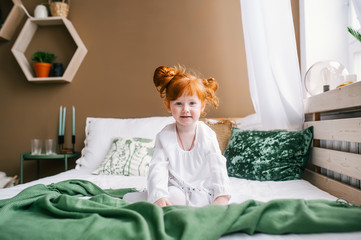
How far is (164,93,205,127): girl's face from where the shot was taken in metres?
1.25

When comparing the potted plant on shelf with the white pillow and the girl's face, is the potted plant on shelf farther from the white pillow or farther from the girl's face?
the girl's face

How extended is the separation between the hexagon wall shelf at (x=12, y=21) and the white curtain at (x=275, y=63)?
6.67ft

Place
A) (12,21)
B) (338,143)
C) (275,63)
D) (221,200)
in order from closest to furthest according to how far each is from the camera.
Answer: (221,200) → (338,143) → (275,63) → (12,21)

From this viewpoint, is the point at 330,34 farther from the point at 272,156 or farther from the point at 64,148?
the point at 64,148

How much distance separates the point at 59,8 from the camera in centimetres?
266

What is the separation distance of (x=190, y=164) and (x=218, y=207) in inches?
19.1

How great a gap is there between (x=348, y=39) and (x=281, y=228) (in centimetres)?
183

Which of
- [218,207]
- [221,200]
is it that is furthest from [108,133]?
[218,207]

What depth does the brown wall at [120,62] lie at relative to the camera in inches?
99.2

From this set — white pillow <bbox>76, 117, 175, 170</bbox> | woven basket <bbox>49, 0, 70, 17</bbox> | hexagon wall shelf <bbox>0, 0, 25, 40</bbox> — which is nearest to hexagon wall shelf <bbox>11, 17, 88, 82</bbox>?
woven basket <bbox>49, 0, 70, 17</bbox>

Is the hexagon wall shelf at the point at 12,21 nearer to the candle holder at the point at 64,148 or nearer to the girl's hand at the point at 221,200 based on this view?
the candle holder at the point at 64,148

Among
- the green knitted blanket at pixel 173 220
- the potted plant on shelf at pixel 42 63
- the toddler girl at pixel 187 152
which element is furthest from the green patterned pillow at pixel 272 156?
the potted plant on shelf at pixel 42 63

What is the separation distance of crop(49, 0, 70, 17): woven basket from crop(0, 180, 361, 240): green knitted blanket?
2.21 m

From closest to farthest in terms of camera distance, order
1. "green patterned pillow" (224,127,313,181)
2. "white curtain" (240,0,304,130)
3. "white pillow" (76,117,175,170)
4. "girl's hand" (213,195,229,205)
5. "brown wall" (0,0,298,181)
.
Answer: "girl's hand" (213,195,229,205) < "green patterned pillow" (224,127,313,181) < "white curtain" (240,0,304,130) < "white pillow" (76,117,175,170) < "brown wall" (0,0,298,181)
